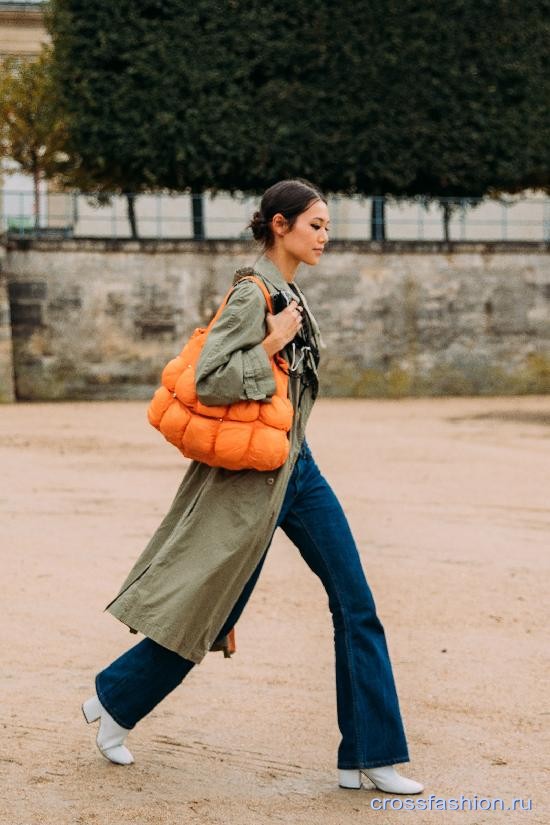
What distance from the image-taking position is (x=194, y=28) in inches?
918

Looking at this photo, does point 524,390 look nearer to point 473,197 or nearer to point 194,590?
point 473,197

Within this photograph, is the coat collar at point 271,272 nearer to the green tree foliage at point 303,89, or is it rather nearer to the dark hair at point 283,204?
the dark hair at point 283,204

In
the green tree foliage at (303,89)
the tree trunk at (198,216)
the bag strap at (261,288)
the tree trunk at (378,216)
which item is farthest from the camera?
the tree trunk at (378,216)

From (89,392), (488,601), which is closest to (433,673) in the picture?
(488,601)

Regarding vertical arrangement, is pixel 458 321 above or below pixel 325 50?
below

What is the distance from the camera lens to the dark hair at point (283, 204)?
4.28 m

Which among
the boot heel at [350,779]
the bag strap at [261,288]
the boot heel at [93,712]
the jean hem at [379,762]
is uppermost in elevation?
the bag strap at [261,288]

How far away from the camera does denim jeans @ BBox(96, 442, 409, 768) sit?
426 cm

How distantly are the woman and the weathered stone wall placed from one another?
18655 mm

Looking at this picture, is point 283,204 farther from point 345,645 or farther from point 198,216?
point 198,216

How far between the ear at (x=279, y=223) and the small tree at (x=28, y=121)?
82.0ft

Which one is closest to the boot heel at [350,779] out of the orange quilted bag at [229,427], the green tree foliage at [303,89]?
the orange quilted bag at [229,427]

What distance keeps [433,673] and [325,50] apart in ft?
61.7

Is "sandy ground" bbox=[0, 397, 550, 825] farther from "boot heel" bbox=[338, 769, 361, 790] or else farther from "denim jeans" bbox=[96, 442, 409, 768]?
"denim jeans" bbox=[96, 442, 409, 768]
